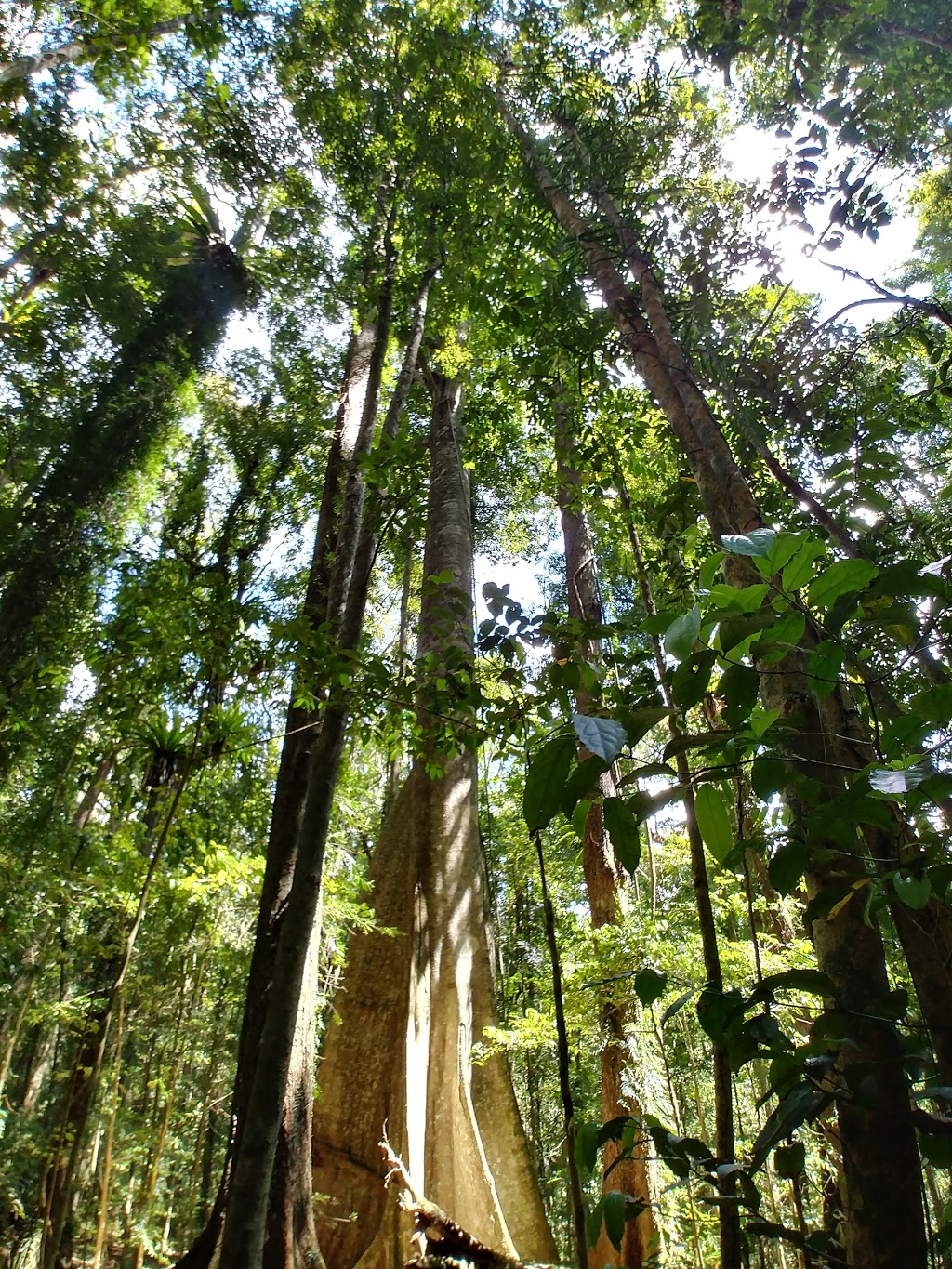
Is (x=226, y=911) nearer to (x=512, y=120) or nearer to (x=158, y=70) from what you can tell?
(x=512, y=120)

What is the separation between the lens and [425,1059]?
148 inches

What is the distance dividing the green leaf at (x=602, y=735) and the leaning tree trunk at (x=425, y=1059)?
6.99 feet

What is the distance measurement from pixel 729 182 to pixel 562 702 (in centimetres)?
401

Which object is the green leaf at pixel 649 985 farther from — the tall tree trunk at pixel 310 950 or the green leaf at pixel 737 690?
the tall tree trunk at pixel 310 950

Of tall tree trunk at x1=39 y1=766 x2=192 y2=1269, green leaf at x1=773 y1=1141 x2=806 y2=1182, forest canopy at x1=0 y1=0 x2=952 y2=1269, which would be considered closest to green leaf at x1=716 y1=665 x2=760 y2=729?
forest canopy at x1=0 y1=0 x2=952 y2=1269

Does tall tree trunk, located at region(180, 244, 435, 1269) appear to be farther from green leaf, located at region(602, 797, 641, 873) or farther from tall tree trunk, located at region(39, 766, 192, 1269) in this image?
green leaf, located at region(602, 797, 641, 873)

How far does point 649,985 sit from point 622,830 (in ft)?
0.90

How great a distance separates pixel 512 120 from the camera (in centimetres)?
499

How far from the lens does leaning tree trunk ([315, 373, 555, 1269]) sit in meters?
3.34

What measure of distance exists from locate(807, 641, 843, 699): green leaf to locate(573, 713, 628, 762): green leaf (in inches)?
10.1

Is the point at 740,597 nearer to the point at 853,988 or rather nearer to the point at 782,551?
the point at 782,551

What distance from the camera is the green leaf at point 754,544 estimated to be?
66 cm

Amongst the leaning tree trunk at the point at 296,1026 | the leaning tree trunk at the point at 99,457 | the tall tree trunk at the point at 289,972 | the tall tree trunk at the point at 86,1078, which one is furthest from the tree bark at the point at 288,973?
the leaning tree trunk at the point at 99,457

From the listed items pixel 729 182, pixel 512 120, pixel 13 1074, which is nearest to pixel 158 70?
pixel 512 120
